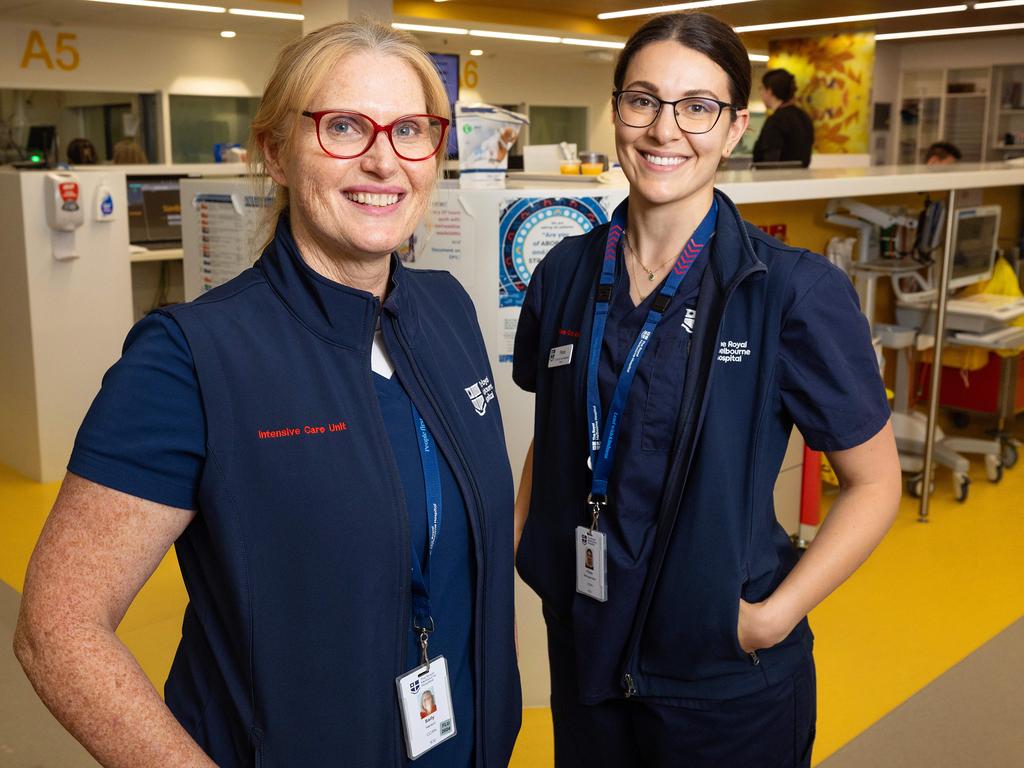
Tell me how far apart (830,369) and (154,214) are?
20.7ft

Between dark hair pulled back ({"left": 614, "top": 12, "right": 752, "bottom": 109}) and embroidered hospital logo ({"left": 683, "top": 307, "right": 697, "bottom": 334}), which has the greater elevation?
dark hair pulled back ({"left": 614, "top": 12, "right": 752, "bottom": 109})

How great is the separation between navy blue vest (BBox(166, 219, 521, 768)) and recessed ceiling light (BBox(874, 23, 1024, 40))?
43.1 ft

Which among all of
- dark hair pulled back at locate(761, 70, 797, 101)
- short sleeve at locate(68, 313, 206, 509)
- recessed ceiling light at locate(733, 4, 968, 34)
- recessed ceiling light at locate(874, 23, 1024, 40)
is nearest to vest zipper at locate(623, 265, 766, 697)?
short sleeve at locate(68, 313, 206, 509)

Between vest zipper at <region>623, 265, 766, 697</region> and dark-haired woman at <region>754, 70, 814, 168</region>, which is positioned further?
dark-haired woman at <region>754, 70, 814, 168</region>

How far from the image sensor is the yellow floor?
3059 millimetres

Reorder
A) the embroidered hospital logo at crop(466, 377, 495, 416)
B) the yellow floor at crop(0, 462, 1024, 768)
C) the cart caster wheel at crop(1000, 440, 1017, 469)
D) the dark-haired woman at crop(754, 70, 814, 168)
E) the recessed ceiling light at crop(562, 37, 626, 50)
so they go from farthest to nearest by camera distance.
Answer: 1. the recessed ceiling light at crop(562, 37, 626, 50)
2. the dark-haired woman at crop(754, 70, 814, 168)
3. the cart caster wheel at crop(1000, 440, 1017, 469)
4. the yellow floor at crop(0, 462, 1024, 768)
5. the embroidered hospital logo at crop(466, 377, 495, 416)

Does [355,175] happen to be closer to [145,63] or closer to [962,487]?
[962,487]

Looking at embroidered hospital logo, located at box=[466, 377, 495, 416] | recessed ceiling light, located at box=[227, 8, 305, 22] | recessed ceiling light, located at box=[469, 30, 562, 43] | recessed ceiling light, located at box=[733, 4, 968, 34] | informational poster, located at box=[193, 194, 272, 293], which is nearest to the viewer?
embroidered hospital logo, located at box=[466, 377, 495, 416]

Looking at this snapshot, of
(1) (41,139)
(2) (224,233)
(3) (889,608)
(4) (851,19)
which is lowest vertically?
(3) (889,608)

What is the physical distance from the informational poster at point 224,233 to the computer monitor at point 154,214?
3.46m

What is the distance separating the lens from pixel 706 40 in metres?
1.53

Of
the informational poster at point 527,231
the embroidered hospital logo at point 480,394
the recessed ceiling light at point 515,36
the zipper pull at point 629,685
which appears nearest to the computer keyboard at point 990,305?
the informational poster at point 527,231

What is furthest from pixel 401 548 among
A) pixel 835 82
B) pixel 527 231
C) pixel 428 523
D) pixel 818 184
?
pixel 835 82

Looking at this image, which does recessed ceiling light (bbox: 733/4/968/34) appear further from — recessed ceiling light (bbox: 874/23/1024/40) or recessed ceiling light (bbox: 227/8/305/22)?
recessed ceiling light (bbox: 227/8/305/22)
